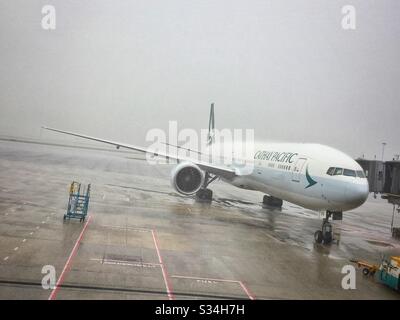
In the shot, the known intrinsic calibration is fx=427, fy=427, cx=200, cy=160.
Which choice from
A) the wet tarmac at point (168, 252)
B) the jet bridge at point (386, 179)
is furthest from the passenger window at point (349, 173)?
the jet bridge at point (386, 179)

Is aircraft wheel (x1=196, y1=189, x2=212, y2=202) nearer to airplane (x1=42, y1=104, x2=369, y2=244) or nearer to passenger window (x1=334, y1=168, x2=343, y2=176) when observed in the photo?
airplane (x1=42, y1=104, x2=369, y2=244)

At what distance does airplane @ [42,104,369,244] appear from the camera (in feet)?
52.1

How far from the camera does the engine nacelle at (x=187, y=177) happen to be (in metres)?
23.2

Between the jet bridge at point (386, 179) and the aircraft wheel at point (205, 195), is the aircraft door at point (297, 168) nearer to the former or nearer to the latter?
the jet bridge at point (386, 179)

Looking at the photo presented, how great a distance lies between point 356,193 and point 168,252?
7.25 meters

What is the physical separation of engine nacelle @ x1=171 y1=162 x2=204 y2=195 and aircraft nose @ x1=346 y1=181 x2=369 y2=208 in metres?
9.39

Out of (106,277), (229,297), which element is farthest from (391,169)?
(106,277)

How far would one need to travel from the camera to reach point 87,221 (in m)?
16.3

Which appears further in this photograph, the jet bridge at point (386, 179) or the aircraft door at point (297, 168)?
the jet bridge at point (386, 179)

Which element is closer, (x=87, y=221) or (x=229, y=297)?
(x=229, y=297)

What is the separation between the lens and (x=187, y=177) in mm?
23359

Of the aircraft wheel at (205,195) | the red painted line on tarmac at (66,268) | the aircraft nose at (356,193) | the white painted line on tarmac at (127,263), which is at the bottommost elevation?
the white painted line on tarmac at (127,263)
